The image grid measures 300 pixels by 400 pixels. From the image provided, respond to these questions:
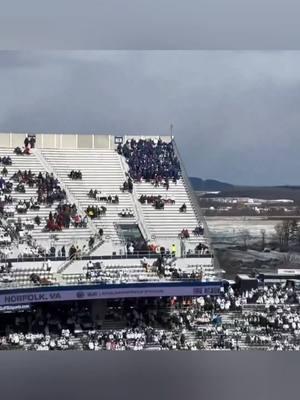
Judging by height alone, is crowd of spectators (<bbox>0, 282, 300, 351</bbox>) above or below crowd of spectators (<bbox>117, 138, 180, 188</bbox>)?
below

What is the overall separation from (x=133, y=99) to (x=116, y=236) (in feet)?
4.74

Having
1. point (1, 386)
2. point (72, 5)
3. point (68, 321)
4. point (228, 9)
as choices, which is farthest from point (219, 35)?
point (68, 321)

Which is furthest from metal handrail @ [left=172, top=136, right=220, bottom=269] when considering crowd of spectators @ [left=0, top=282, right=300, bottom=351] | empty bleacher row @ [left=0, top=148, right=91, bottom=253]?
empty bleacher row @ [left=0, top=148, right=91, bottom=253]

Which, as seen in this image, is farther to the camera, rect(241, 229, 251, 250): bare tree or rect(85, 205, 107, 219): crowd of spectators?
rect(85, 205, 107, 219): crowd of spectators

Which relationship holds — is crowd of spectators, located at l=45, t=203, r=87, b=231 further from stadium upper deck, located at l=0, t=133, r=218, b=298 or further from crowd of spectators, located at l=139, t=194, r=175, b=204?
crowd of spectators, located at l=139, t=194, r=175, b=204

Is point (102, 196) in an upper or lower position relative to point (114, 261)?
upper

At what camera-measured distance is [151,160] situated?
843 centimetres

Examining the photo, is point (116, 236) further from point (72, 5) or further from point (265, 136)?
point (72, 5)

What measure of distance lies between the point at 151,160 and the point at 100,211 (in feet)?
2.33

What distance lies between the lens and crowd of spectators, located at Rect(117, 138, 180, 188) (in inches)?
317

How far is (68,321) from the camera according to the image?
7.42 meters

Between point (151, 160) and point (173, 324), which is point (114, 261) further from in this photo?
point (151, 160)

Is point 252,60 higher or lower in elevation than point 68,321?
higher

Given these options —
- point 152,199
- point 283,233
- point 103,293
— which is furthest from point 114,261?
point 283,233
